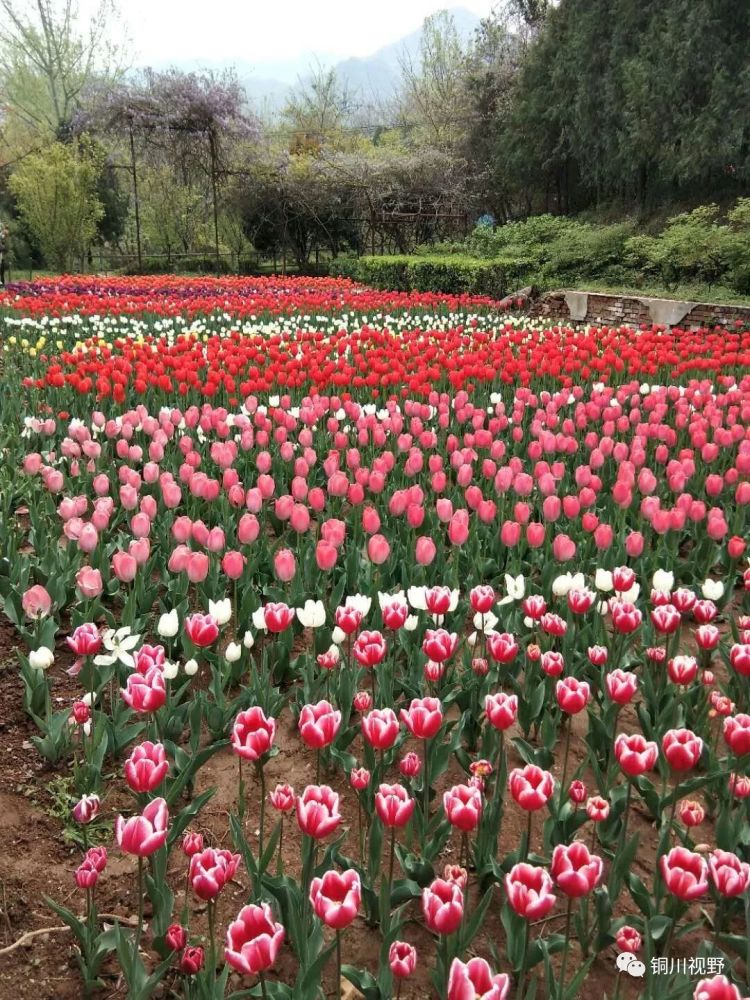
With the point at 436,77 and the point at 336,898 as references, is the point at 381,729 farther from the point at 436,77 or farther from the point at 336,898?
the point at 436,77

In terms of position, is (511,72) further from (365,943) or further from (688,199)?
(365,943)

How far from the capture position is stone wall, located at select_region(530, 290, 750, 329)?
435 inches

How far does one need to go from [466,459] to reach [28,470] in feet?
6.72

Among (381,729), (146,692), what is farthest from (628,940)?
(146,692)

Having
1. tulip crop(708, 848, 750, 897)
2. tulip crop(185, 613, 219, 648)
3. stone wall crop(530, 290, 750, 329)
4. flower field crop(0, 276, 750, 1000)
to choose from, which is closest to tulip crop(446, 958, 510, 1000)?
flower field crop(0, 276, 750, 1000)

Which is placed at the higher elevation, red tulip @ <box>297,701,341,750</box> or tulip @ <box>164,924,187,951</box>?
red tulip @ <box>297,701,341,750</box>

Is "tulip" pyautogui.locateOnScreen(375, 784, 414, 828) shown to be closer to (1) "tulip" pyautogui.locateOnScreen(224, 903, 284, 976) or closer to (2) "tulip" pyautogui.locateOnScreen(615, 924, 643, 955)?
(1) "tulip" pyautogui.locateOnScreen(224, 903, 284, 976)

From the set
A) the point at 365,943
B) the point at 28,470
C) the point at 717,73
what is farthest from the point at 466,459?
the point at 717,73

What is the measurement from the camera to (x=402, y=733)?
2.37 m

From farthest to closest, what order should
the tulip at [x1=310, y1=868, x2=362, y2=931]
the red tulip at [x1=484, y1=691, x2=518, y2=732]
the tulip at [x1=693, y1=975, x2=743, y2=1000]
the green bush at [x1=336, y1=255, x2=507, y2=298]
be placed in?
the green bush at [x1=336, y1=255, x2=507, y2=298], the red tulip at [x1=484, y1=691, x2=518, y2=732], the tulip at [x1=310, y1=868, x2=362, y2=931], the tulip at [x1=693, y1=975, x2=743, y2=1000]

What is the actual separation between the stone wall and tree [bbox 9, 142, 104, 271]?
58.3 ft

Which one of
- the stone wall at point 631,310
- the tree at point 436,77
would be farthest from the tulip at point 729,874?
the tree at point 436,77

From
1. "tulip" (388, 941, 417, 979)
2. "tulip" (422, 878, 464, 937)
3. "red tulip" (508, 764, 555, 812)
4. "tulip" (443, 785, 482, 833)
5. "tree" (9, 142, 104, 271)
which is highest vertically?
"tree" (9, 142, 104, 271)

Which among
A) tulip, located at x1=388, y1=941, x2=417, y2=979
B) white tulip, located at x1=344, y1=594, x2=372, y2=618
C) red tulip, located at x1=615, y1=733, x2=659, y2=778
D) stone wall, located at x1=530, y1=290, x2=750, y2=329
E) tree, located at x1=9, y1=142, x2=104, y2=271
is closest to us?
tulip, located at x1=388, y1=941, x2=417, y2=979
